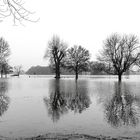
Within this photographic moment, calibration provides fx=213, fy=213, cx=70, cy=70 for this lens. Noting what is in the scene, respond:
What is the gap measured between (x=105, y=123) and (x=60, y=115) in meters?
2.50

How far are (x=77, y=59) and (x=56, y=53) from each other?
7582 millimetres

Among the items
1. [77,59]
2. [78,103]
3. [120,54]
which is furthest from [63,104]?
[77,59]

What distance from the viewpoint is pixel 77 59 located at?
74.1 meters

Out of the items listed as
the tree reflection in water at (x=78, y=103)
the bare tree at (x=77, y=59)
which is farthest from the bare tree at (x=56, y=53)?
the tree reflection in water at (x=78, y=103)

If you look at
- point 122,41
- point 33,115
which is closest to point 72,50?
point 122,41

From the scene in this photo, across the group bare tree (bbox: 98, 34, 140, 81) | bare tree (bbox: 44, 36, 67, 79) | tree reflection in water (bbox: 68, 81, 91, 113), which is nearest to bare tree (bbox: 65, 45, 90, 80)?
bare tree (bbox: 44, 36, 67, 79)

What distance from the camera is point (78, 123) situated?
8.63 meters

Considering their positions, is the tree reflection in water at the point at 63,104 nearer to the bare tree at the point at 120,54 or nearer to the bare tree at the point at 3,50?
the bare tree at the point at 120,54

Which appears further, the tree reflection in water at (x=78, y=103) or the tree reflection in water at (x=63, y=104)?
the tree reflection in water at (x=78, y=103)

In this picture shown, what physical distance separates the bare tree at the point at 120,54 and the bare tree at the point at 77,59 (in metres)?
19.3

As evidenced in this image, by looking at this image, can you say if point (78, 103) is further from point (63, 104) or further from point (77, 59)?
point (77, 59)

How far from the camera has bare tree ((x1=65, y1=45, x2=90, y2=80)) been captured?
73125 millimetres

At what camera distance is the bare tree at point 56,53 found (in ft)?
243

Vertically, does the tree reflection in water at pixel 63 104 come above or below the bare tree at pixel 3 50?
below
